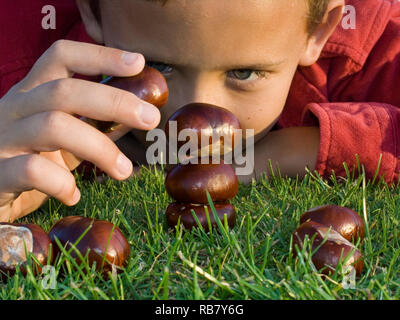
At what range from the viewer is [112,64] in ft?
5.05

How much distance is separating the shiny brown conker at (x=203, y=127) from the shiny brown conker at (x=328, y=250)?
0.43m

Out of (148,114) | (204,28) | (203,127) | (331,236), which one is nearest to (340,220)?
(331,236)

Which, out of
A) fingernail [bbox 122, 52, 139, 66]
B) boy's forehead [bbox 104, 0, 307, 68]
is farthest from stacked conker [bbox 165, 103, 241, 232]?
boy's forehead [bbox 104, 0, 307, 68]

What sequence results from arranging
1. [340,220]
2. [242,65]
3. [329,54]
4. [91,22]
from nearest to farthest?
[340,220] < [242,65] < [91,22] < [329,54]

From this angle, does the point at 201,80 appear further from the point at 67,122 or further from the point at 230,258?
the point at 230,258

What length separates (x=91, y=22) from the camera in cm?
234

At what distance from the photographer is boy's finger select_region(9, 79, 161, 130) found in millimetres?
1457

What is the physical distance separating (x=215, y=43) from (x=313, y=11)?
1.78 feet

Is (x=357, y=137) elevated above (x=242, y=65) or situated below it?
below

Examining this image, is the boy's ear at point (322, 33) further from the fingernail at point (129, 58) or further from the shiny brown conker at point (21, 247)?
the shiny brown conker at point (21, 247)

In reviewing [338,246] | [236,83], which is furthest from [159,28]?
[338,246]

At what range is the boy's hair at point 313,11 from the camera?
2.12 m
